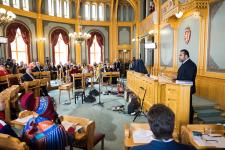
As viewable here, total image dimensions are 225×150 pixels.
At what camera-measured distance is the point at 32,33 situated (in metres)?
13.1

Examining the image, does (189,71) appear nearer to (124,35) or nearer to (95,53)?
(124,35)

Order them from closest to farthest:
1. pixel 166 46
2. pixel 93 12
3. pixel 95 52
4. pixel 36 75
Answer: pixel 166 46
pixel 36 75
pixel 93 12
pixel 95 52

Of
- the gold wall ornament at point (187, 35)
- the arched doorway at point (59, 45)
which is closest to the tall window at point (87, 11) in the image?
the arched doorway at point (59, 45)

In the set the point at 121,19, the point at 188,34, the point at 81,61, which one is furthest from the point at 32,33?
the point at 188,34

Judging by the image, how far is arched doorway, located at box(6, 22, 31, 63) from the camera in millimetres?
11633

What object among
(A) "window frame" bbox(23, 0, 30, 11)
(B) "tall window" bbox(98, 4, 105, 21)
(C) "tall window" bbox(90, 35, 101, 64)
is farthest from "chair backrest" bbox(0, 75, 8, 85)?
(B) "tall window" bbox(98, 4, 105, 21)

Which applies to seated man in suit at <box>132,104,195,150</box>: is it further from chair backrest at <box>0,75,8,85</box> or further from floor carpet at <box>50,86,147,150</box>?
chair backrest at <box>0,75,8,85</box>

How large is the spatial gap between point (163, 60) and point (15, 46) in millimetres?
8803

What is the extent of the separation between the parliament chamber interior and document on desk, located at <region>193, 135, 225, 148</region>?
11 millimetres

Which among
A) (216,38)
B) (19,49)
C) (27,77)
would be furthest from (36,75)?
(216,38)

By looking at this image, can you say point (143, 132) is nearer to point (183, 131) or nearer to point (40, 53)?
point (183, 131)

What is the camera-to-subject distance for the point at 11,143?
6.26 ft

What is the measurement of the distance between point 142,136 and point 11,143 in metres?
1.35

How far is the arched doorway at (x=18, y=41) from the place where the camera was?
1163 centimetres
